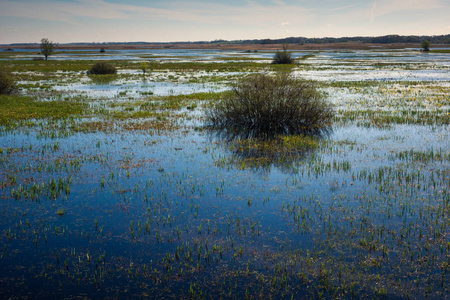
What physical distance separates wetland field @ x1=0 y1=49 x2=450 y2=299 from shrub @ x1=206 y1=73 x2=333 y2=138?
1.36 m

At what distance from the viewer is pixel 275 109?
1819 centimetres

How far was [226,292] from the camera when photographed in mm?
6043

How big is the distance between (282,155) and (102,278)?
9.08m

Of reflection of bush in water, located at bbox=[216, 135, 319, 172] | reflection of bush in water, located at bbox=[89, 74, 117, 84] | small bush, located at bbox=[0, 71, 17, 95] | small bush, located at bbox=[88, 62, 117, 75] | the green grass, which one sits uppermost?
small bush, located at bbox=[88, 62, 117, 75]

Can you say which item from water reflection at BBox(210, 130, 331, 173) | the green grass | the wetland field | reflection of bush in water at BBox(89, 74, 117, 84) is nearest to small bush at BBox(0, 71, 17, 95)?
the green grass

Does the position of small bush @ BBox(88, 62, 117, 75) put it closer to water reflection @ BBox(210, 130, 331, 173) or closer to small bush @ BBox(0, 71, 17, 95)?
small bush @ BBox(0, 71, 17, 95)

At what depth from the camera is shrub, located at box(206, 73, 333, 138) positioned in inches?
714

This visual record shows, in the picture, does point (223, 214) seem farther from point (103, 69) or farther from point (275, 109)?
point (103, 69)

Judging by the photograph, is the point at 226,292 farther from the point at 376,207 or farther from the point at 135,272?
the point at 376,207

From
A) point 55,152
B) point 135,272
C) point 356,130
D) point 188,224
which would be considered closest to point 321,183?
point 188,224

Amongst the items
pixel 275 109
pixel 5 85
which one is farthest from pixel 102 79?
pixel 275 109

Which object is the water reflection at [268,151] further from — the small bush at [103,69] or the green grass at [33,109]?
the small bush at [103,69]

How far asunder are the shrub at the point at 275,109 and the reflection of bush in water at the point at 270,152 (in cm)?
129

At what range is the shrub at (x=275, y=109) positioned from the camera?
18.1m
